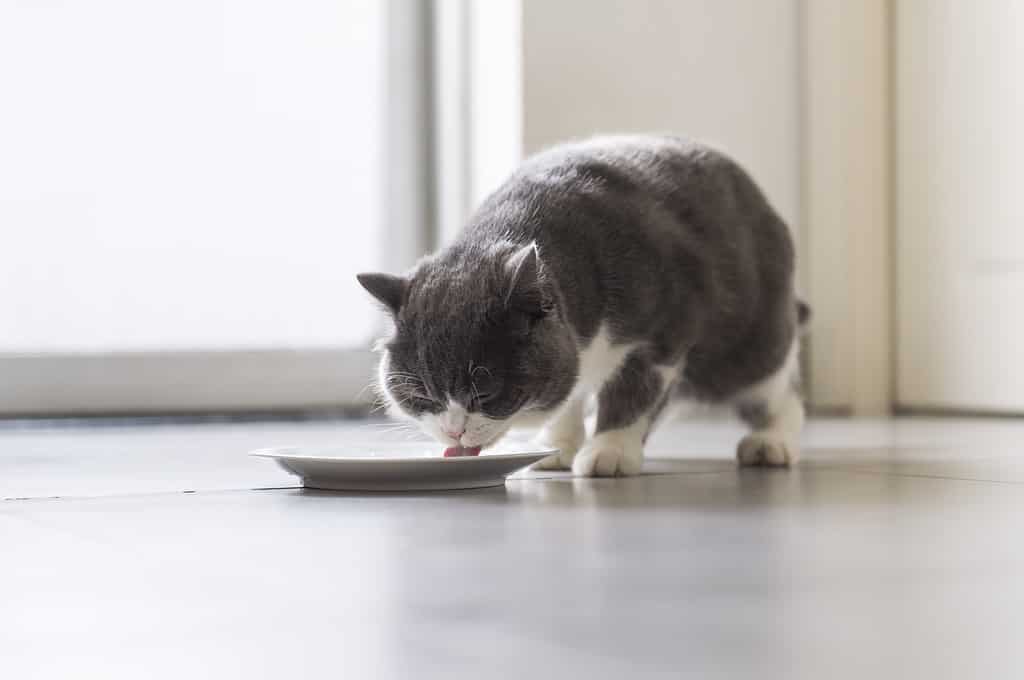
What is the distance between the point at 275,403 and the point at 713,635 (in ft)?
9.01

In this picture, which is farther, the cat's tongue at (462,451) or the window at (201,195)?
the window at (201,195)

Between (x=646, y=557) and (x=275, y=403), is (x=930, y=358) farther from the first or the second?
(x=646, y=557)

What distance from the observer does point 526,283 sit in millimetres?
1602

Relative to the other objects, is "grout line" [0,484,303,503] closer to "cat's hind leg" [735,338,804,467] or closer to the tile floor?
the tile floor

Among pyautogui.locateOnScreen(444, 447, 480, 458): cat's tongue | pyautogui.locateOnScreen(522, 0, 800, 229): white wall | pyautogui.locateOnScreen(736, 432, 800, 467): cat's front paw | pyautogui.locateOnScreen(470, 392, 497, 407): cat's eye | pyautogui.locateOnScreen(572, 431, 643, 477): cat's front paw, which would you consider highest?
pyautogui.locateOnScreen(522, 0, 800, 229): white wall

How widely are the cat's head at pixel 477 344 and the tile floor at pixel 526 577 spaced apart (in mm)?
106

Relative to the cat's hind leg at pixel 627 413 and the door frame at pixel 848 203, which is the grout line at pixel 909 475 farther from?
the door frame at pixel 848 203

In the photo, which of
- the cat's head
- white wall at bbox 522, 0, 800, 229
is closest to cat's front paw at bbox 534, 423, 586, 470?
the cat's head

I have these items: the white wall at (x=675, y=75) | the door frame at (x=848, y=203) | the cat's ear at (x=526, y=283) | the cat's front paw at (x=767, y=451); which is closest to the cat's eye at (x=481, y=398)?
the cat's ear at (x=526, y=283)

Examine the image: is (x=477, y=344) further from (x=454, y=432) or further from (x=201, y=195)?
(x=201, y=195)

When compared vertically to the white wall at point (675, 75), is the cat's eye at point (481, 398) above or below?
below

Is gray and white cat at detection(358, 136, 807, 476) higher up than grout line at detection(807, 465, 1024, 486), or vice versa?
gray and white cat at detection(358, 136, 807, 476)

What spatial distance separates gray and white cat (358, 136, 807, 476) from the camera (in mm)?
1625

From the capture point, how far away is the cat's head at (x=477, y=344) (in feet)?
5.27
